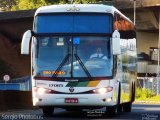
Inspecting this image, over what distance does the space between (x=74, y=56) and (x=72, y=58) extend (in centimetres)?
9

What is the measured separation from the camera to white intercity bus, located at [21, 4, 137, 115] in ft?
70.4

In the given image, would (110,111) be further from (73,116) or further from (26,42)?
(26,42)

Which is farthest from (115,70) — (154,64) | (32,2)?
(32,2)

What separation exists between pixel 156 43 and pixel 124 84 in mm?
49280

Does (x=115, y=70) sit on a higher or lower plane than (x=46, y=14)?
lower

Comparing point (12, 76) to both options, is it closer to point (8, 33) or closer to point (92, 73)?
point (8, 33)

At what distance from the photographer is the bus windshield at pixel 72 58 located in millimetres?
21625

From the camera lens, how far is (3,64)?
218ft

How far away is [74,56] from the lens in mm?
21703

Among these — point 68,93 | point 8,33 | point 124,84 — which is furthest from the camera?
point 8,33

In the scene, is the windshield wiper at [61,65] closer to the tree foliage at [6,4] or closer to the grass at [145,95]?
the grass at [145,95]

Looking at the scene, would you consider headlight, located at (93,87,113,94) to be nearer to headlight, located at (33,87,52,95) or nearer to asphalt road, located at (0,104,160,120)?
asphalt road, located at (0,104,160,120)

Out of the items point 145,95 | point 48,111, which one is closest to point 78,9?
point 48,111

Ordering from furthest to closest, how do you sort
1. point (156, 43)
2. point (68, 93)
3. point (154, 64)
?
point (154, 64), point (156, 43), point (68, 93)
